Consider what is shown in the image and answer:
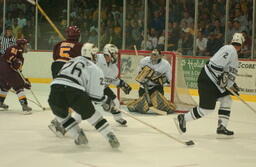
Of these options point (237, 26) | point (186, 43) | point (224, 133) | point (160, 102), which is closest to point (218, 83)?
point (224, 133)

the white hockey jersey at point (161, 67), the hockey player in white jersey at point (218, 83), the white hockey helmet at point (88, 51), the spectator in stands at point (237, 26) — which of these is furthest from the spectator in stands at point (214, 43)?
the white hockey helmet at point (88, 51)

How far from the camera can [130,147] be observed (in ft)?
16.1

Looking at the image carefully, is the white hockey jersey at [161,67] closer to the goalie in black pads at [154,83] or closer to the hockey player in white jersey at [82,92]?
the goalie in black pads at [154,83]

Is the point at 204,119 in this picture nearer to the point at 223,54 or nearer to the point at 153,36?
the point at 223,54

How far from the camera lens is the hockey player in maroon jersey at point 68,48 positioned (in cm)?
566

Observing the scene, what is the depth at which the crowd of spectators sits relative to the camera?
10.0 meters

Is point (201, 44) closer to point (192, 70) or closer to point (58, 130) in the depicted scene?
point (192, 70)

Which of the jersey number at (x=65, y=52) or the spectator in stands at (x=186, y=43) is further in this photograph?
the spectator in stands at (x=186, y=43)

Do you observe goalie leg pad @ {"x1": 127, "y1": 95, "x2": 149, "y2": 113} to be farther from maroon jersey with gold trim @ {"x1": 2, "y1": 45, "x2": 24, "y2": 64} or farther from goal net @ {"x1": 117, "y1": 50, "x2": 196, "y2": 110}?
maroon jersey with gold trim @ {"x1": 2, "y1": 45, "x2": 24, "y2": 64}

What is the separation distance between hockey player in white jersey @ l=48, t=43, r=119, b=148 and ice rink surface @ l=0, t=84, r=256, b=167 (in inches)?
10.7

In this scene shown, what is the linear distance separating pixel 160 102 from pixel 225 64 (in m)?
2.07

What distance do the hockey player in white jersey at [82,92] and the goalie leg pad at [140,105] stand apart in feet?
8.35

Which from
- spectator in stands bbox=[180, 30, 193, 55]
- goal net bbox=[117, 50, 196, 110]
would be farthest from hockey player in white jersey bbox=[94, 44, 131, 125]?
spectator in stands bbox=[180, 30, 193, 55]


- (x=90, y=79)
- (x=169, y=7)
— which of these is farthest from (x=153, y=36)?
(x=90, y=79)
